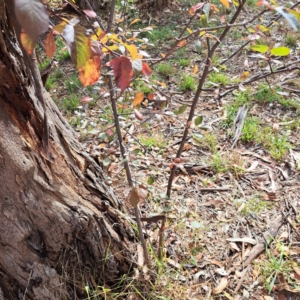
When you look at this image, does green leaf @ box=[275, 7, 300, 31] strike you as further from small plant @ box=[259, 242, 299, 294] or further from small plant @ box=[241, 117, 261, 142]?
small plant @ box=[241, 117, 261, 142]

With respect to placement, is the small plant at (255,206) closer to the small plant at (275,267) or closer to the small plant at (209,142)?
the small plant at (275,267)

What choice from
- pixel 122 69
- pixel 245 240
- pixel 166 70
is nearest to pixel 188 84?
pixel 166 70

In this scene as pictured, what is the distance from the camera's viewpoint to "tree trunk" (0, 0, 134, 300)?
0.99 meters

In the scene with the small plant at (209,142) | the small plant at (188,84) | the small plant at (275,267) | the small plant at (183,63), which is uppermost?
the small plant at (183,63)

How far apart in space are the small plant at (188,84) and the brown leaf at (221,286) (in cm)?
174

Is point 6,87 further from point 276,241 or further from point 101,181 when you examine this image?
point 276,241

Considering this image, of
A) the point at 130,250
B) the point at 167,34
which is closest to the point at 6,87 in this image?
the point at 130,250

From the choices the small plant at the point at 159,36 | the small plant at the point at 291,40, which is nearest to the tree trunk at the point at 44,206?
the small plant at the point at 159,36

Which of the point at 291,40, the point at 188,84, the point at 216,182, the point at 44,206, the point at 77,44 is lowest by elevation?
the point at 216,182

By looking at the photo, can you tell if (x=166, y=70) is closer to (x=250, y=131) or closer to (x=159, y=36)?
(x=159, y=36)

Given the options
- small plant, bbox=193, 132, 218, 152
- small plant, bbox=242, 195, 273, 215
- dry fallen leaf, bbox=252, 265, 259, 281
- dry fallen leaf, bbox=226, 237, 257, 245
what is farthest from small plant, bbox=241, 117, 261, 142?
dry fallen leaf, bbox=252, 265, 259, 281

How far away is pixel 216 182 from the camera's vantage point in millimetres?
2008

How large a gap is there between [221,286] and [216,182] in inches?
26.3

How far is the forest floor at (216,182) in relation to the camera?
1448 mm
